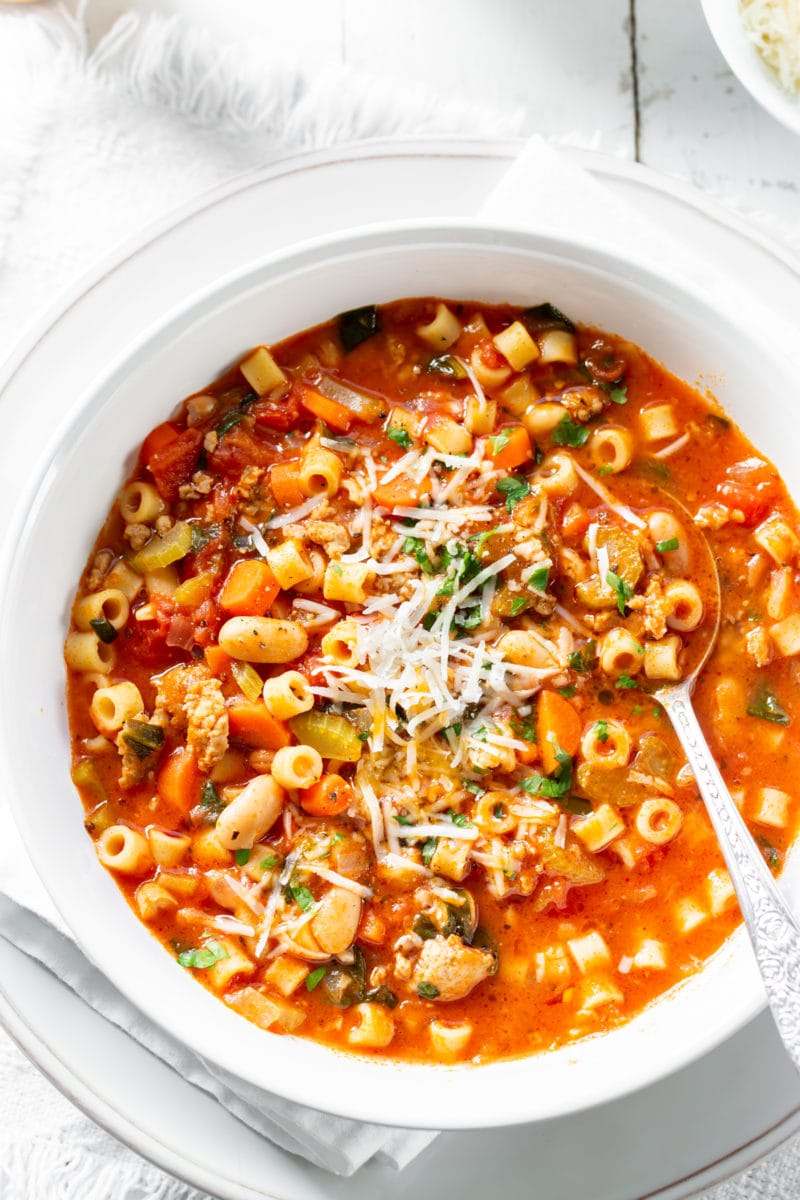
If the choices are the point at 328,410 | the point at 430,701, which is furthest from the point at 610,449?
the point at 430,701

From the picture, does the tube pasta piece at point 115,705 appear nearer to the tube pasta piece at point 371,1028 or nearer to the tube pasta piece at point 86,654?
the tube pasta piece at point 86,654

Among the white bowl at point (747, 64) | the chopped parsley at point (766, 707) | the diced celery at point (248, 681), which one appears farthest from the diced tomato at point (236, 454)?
the white bowl at point (747, 64)

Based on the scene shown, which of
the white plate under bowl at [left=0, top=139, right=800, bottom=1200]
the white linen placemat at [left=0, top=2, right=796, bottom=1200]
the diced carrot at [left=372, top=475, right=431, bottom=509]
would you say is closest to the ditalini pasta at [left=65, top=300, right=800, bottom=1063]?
the diced carrot at [left=372, top=475, right=431, bottom=509]

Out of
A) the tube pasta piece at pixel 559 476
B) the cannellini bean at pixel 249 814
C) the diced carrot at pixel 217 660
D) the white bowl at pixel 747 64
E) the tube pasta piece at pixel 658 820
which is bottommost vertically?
the cannellini bean at pixel 249 814

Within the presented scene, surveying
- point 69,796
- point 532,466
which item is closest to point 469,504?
point 532,466

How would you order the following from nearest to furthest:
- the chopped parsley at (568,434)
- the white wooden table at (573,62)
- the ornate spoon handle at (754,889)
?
1. the ornate spoon handle at (754,889)
2. the chopped parsley at (568,434)
3. the white wooden table at (573,62)

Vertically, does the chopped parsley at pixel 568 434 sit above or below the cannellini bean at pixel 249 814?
above

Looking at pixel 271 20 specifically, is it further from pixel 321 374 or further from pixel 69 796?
pixel 69 796
